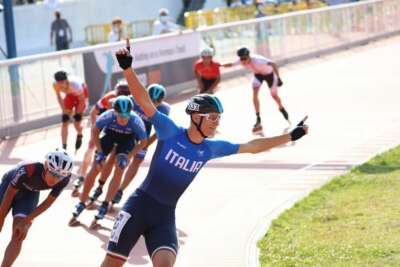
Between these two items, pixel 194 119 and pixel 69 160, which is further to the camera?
pixel 69 160

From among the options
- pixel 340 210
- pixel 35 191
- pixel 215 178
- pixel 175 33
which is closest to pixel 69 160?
pixel 35 191

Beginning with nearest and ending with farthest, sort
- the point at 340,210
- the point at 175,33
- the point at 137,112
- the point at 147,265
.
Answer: the point at 147,265 → the point at 340,210 → the point at 137,112 → the point at 175,33

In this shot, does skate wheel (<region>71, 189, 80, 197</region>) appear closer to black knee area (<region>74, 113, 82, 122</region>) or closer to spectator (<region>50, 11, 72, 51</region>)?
black knee area (<region>74, 113, 82, 122</region>)

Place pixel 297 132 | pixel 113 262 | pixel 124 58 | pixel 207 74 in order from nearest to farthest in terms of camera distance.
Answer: pixel 124 58 → pixel 113 262 → pixel 297 132 → pixel 207 74

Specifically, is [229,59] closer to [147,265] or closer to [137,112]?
[137,112]

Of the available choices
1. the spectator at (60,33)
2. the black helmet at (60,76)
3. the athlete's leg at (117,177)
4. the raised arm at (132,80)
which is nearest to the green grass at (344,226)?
the athlete's leg at (117,177)

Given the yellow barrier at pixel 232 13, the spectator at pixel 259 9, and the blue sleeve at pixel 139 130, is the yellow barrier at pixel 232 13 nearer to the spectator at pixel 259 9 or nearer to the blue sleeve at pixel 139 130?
the spectator at pixel 259 9

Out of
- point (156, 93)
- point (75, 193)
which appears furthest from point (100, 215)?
point (75, 193)

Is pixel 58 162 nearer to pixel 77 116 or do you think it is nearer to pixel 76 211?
pixel 76 211

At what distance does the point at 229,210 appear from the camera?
46.7 ft

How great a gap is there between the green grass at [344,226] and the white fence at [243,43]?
8393mm

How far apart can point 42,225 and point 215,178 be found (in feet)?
12.5

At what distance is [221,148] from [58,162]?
1.80m

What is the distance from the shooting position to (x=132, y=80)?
8.81 meters
